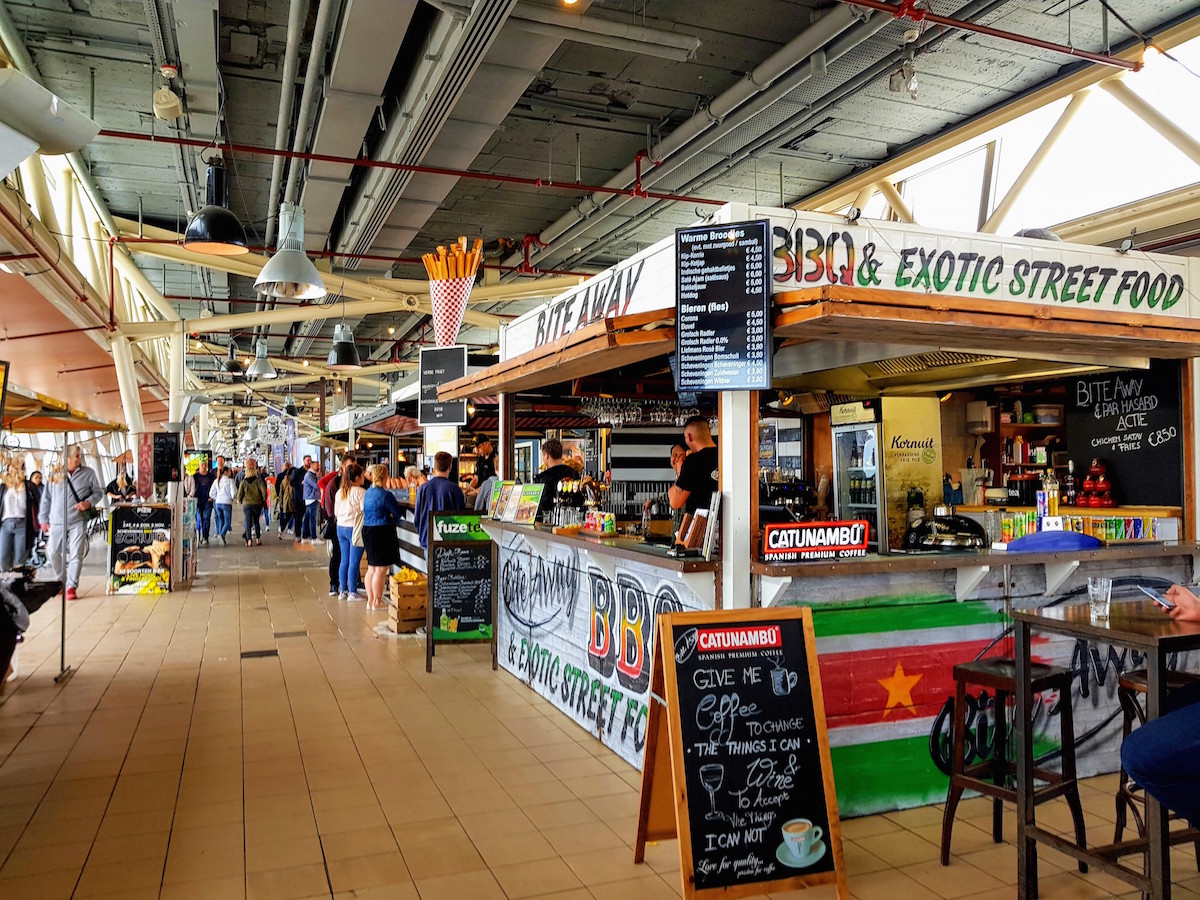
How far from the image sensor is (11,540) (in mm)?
9461

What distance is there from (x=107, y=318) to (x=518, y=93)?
6.92 m

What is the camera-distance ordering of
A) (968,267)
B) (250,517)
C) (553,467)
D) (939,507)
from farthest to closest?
(250,517) < (553,467) < (939,507) < (968,267)

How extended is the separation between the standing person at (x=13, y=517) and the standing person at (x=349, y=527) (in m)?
3.29

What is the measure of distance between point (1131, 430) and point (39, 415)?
8.67m

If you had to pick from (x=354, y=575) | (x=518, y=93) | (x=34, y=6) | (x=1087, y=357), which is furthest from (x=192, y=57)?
(x=1087, y=357)

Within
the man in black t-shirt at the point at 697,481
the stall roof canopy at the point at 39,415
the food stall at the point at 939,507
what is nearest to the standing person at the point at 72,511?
the stall roof canopy at the point at 39,415

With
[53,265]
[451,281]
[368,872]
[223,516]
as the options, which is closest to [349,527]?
[451,281]

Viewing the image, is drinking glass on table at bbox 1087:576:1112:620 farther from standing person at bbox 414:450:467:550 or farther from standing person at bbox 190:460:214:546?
standing person at bbox 190:460:214:546

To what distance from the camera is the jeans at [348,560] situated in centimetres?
1051

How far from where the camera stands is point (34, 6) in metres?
6.91

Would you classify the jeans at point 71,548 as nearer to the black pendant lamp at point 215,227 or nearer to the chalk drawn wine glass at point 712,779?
the black pendant lamp at point 215,227

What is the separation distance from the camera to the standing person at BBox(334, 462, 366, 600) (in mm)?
10094

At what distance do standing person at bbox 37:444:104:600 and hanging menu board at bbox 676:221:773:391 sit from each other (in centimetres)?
812

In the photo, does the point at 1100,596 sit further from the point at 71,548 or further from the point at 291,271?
the point at 71,548
